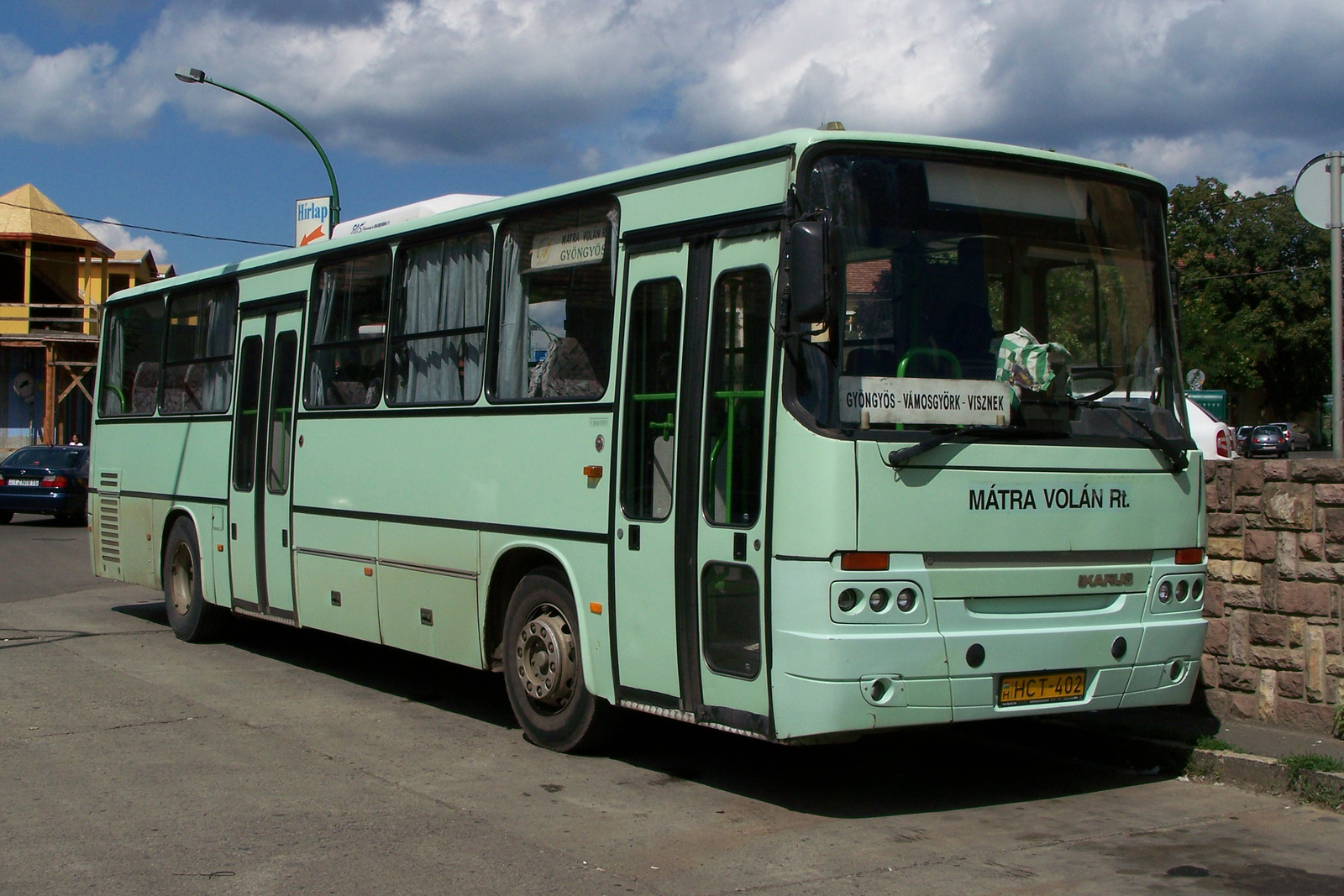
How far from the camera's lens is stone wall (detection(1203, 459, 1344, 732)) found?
26.0 ft


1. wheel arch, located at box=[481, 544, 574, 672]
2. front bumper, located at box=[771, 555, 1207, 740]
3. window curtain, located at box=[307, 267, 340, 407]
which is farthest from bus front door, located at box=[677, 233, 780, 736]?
window curtain, located at box=[307, 267, 340, 407]

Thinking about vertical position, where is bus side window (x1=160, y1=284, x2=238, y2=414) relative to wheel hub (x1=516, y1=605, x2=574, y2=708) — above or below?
above

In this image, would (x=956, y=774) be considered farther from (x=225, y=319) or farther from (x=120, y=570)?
(x=120, y=570)

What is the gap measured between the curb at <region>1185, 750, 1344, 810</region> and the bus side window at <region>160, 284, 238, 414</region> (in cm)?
827

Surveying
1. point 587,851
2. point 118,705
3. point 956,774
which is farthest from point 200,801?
point 956,774

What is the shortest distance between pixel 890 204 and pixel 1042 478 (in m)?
1.48

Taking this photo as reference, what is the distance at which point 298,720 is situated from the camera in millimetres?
8875

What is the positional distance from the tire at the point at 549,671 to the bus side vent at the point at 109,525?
698cm

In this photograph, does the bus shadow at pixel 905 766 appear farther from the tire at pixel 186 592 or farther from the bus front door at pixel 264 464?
the tire at pixel 186 592

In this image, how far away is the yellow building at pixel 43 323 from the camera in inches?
1597

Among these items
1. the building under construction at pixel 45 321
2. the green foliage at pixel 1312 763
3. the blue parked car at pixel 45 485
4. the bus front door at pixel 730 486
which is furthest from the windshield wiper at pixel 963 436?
the building under construction at pixel 45 321

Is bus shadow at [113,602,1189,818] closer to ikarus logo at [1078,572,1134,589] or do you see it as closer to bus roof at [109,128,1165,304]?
ikarus logo at [1078,572,1134,589]

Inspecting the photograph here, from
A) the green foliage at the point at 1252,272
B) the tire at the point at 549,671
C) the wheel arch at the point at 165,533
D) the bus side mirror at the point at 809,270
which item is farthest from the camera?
the green foliage at the point at 1252,272

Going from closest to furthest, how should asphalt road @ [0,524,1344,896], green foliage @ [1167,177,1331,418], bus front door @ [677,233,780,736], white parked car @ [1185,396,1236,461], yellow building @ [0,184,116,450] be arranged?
asphalt road @ [0,524,1344,896] < bus front door @ [677,233,780,736] < white parked car @ [1185,396,1236,461] < yellow building @ [0,184,116,450] < green foliage @ [1167,177,1331,418]
